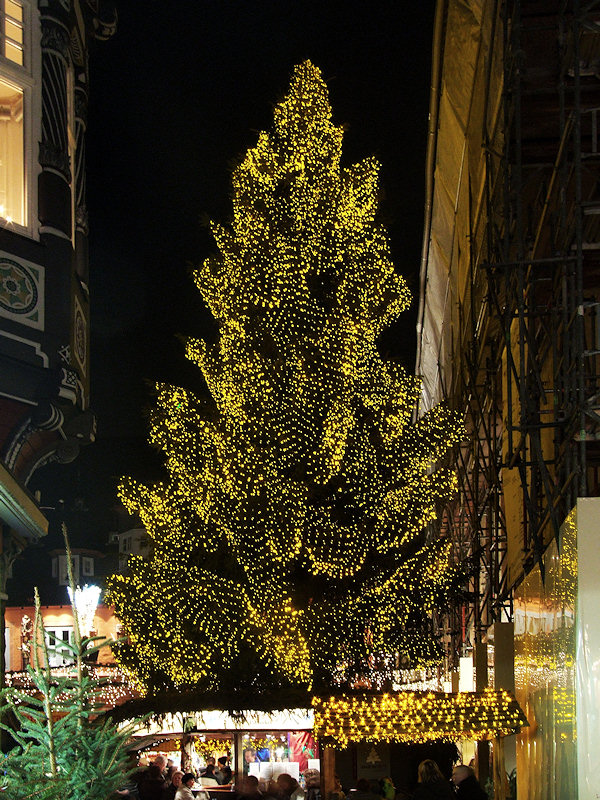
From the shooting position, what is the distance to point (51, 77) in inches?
747

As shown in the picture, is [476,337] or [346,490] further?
[476,337]

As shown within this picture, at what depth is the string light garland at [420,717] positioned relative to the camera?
1435 cm

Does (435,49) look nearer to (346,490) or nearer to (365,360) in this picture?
(365,360)

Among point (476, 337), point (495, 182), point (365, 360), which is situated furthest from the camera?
point (476, 337)

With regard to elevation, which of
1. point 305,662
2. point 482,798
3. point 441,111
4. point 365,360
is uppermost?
point 441,111

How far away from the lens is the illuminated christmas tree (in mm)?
19875

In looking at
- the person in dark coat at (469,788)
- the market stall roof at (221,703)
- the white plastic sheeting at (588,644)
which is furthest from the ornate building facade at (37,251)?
the white plastic sheeting at (588,644)

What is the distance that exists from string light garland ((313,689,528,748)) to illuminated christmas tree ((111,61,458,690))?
451 centimetres

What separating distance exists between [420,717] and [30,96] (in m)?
10.6

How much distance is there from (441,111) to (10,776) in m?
19.0

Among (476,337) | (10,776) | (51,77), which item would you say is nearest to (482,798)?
(10,776)

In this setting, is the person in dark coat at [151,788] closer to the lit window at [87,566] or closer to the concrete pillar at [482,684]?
the concrete pillar at [482,684]

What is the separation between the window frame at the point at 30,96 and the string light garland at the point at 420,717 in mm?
8224

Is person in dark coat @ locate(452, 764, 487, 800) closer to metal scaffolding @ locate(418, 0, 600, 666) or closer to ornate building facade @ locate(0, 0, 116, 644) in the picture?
metal scaffolding @ locate(418, 0, 600, 666)
